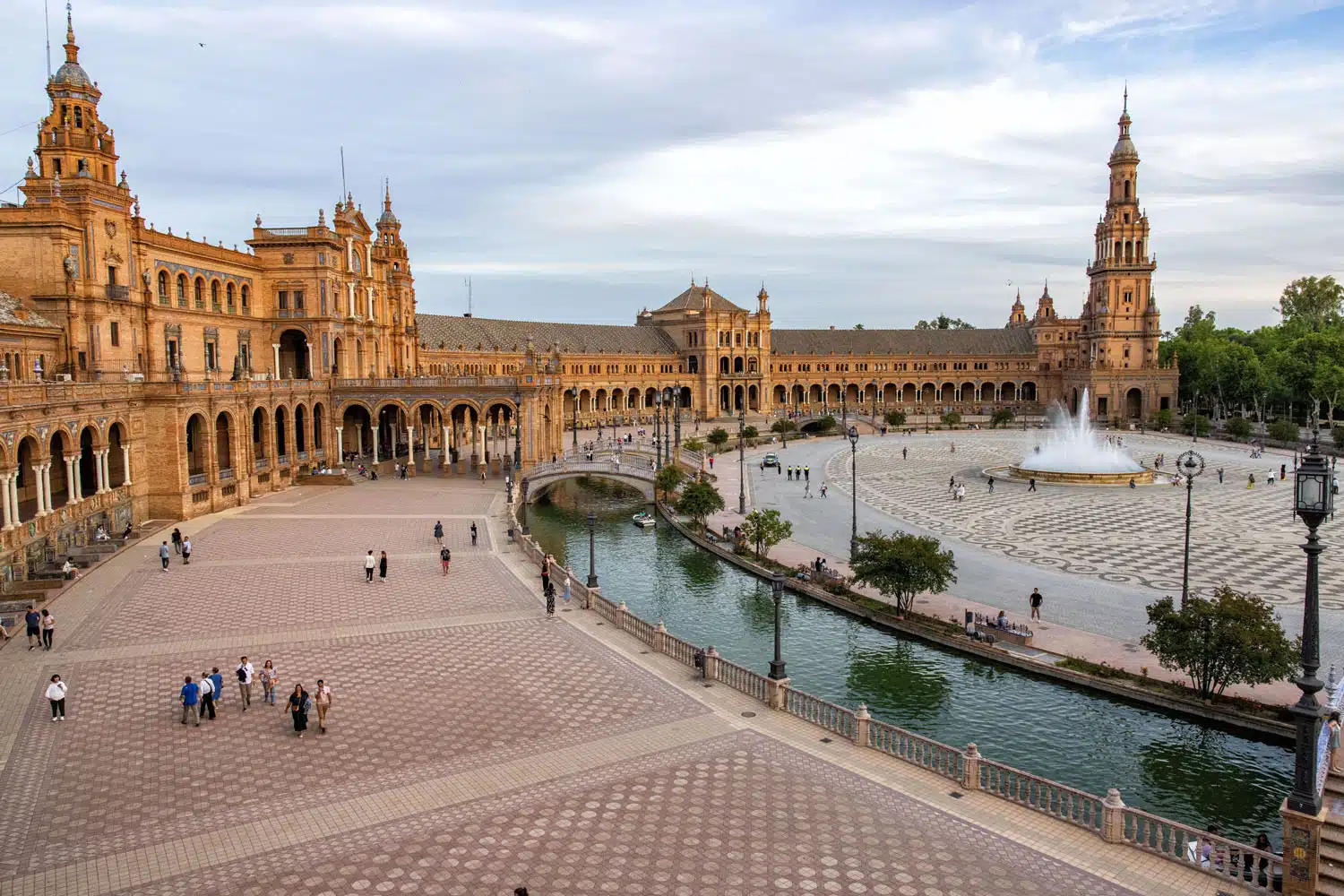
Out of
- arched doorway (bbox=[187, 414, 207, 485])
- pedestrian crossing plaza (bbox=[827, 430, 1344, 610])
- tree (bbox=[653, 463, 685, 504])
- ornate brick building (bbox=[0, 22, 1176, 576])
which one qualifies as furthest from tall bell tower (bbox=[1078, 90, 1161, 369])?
arched doorway (bbox=[187, 414, 207, 485])

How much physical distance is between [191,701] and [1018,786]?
1565 centimetres

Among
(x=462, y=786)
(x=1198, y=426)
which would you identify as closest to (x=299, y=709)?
(x=462, y=786)

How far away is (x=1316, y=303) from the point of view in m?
120

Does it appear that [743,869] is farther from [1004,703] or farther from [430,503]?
[430,503]

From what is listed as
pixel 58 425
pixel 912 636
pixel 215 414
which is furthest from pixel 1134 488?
pixel 58 425

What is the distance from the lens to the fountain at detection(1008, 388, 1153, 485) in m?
59.6

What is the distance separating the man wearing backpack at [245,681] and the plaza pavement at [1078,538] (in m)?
19.9

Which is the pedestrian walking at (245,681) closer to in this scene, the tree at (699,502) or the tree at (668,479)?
the tree at (699,502)

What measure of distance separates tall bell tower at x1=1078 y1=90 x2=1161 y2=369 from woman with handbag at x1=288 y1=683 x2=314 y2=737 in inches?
4298

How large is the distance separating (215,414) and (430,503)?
11113 mm

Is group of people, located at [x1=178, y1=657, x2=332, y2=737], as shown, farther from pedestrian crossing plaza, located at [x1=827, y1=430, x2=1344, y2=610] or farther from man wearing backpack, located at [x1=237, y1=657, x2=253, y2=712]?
pedestrian crossing plaza, located at [x1=827, y1=430, x2=1344, y2=610]

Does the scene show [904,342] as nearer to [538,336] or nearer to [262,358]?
[538,336]

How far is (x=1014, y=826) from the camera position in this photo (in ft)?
49.1

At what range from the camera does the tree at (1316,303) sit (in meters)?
119
